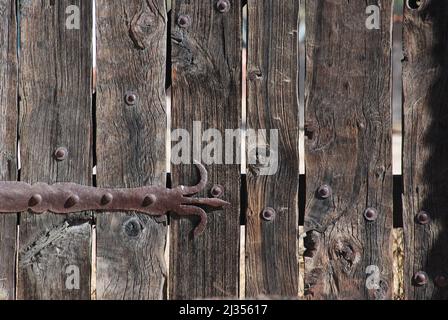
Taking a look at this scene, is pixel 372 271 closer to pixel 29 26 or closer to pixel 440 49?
pixel 440 49

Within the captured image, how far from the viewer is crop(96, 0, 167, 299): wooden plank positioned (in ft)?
7.76

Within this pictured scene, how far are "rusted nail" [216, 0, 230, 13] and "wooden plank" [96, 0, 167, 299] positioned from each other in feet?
0.63

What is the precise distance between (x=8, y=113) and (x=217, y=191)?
79cm

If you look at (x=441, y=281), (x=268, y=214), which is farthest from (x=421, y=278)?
(x=268, y=214)

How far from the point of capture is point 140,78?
237 centimetres

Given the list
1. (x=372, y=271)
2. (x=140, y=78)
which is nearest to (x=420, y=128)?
(x=372, y=271)

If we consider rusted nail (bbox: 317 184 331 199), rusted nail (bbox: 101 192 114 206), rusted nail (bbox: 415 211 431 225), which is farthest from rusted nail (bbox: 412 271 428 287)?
rusted nail (bbox: 101 192 114 206)

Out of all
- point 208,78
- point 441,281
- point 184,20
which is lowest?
point 441,281

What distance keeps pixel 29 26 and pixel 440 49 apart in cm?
145

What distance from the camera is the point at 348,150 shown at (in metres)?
2.40

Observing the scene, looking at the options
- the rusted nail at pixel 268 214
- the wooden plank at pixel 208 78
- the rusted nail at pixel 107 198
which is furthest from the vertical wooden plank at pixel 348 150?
the rusted nail at pixel 107 198

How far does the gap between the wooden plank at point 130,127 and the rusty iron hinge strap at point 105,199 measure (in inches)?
1.3

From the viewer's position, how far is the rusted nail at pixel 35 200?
2.37 m

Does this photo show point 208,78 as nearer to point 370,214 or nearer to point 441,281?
point 370,214
